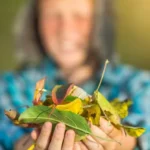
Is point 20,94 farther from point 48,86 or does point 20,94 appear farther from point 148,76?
point 148,76

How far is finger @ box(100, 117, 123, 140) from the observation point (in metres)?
0.46

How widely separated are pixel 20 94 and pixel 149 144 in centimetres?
30

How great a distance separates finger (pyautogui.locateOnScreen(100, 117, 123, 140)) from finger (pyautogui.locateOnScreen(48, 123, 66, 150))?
0.13 feet

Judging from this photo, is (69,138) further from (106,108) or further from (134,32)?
(134,32)

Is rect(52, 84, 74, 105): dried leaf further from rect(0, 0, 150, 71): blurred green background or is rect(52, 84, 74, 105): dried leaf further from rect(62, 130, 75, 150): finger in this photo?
rect(0, 0, 150, 71): blurred green background

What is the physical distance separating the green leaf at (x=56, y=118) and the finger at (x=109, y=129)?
0.07ft

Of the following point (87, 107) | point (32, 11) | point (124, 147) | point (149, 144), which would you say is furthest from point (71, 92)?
point (32, 11)

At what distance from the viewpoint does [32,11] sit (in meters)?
1.03

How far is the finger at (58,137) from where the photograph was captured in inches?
17.4

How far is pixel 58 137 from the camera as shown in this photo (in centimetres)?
45

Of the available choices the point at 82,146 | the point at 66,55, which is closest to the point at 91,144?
the point at 82,146

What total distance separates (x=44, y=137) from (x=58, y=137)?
0.05 feet

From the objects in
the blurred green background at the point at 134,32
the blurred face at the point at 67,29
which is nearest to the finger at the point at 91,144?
the blurred face at the point at 67,29

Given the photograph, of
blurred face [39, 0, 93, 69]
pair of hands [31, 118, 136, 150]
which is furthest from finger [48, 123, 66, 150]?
blurred face [39, 0, 93, 69]
